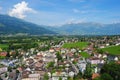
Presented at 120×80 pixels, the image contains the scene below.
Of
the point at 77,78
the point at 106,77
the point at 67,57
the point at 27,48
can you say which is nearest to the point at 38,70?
the point at 77,78

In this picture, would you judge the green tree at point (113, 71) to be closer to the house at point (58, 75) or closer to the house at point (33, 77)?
the house at point (58, 75)

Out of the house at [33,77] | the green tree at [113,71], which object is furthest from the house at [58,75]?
the green tree at [113,71]

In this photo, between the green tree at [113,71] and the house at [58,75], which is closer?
the green tree at [113,71]

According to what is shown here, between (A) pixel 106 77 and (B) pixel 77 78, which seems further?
(B) pixel 77 78

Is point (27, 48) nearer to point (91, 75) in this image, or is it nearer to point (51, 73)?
point (51, 73)

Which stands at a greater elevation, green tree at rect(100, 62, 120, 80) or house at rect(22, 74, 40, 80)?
green tree at rect(100, 62, 120, 80)

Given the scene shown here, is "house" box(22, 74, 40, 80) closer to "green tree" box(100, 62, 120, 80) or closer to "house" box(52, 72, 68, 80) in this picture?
"house" box(52, 72, 68, 80)

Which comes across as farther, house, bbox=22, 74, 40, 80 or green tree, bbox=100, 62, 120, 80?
house, bbox=22, 74, 40, 80

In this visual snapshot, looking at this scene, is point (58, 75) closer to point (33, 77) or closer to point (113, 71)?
point (33, 77)

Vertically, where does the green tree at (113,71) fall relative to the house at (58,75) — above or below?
above

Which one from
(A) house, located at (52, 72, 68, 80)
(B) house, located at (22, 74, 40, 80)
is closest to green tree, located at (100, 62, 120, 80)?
(A) house, located at (52, 72, 68, 80)

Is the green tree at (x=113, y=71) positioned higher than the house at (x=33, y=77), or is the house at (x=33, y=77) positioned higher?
the green tree at (x=113, y=71)
